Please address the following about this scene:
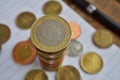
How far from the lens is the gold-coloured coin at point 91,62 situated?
618mm

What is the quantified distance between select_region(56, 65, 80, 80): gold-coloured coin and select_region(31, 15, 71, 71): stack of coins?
9 cm

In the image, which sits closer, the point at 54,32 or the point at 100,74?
the point at 54,32

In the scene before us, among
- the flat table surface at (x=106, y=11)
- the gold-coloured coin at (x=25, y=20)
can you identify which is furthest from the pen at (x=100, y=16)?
the gold-coloured coin at (x=25, y=20)

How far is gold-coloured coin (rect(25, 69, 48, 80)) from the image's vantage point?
60 cm

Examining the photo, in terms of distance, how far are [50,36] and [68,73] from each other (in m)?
0.15

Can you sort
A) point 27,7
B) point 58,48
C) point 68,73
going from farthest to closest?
point 27,7 < point 68,73 < point 58,48

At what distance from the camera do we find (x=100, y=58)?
0.63 metres

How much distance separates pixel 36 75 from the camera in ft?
2.00

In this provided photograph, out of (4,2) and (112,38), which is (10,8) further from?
(112,38)

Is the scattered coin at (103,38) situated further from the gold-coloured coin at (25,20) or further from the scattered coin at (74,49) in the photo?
the gold-coloured coin at (25,20)

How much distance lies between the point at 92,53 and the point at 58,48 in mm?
179

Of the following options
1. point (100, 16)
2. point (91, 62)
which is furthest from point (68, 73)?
point (100, 16)

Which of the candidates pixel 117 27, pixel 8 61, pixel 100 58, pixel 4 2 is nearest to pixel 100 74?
pixel 100 58

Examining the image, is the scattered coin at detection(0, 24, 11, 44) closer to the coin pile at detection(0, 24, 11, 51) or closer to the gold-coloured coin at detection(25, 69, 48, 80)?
the coin pile at detection(0, 24, 11, 51)
